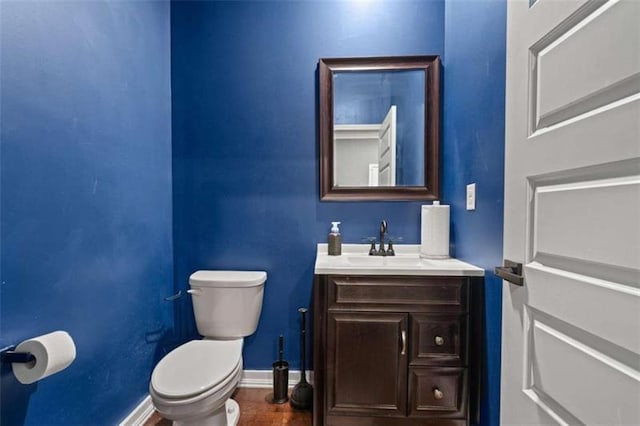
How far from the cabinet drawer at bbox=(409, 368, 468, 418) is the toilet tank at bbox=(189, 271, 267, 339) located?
911 mm

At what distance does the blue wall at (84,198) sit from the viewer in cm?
90

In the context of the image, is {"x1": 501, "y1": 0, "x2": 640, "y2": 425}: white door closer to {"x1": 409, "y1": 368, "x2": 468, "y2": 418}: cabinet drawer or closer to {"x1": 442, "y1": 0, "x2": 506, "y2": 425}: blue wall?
{"x1": 442, "y1": 0, "x2": 506, "y2": 425}: blue wall

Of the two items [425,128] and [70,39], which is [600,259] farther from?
[70,39]

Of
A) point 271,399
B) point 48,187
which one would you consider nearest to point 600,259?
point 48,187

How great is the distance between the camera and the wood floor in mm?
1489

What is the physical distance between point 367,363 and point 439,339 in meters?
0.34

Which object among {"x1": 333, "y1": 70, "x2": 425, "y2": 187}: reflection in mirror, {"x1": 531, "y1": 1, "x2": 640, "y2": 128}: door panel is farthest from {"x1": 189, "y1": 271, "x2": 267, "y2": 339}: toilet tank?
{"x1": 531, "y1": 1, "x2": 640, "y2": 128}: door panel

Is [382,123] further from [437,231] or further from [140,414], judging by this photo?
[140,414]

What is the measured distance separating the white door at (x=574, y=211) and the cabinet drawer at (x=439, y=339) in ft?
1.16

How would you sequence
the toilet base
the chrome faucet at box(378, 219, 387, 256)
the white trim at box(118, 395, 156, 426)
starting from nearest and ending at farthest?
the toilet base < the white trim at box(118, 395, 156, 426) < the chrome faucet at box(378, 219, 387, 256)

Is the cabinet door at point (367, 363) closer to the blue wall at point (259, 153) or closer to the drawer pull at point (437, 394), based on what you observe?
the drawer pull at point (437, 394)

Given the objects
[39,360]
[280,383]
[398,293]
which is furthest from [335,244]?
[39,360]

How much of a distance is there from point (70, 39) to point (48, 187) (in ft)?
1.91

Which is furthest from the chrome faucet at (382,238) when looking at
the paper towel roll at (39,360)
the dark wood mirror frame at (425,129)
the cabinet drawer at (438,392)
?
the paper towel roll at (39,360)
